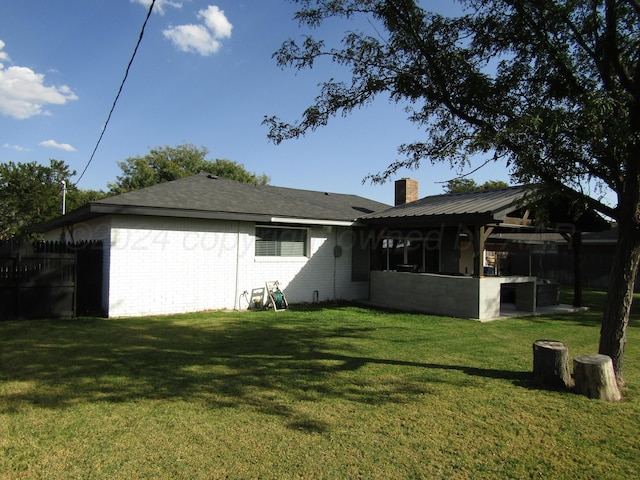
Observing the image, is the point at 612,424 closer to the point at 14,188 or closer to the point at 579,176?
the point at 579,176

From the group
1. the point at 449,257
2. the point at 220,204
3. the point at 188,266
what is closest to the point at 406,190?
the point at 449,257

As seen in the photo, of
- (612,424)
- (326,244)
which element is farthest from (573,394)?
(326,244)

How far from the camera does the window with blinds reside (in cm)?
1251

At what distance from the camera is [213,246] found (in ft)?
37.7

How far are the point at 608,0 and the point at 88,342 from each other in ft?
30.0

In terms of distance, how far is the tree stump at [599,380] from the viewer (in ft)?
16.3

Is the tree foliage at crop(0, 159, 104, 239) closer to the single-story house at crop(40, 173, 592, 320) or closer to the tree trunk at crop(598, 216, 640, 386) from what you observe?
the single-story house at crop(40, 173, 592, 320)

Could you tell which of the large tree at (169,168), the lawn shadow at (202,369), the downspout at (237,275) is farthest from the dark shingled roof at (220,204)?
the large tree at (169,168)

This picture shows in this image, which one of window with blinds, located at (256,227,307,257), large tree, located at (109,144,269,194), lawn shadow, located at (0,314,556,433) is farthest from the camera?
large tree, located at (109,144,269,194)

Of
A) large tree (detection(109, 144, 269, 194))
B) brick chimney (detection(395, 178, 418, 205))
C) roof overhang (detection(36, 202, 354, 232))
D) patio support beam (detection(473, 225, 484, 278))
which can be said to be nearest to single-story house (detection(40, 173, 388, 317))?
roof overhang (detection(36, 202, 354, 232))

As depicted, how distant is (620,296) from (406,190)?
13044 millimetres

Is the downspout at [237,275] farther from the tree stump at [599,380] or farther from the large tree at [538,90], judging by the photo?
the tree stump at [599,380]

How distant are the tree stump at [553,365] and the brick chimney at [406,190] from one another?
1300cm

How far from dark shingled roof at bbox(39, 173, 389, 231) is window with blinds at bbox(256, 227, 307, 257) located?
0.65 metres
